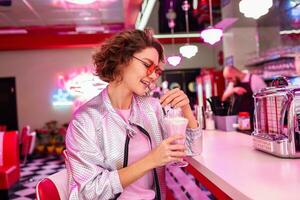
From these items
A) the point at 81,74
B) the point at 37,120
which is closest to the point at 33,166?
the point at 37,120

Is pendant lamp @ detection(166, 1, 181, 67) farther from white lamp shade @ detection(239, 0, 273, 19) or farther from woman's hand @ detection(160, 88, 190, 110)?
woman's hand @ detection(160, 88, 190, 110)

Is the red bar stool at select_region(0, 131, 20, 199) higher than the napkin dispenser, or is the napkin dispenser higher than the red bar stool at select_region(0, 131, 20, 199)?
the napkin dispenser

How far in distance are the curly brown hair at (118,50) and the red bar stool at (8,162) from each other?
3181 millimetres

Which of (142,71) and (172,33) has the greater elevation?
(172,33)

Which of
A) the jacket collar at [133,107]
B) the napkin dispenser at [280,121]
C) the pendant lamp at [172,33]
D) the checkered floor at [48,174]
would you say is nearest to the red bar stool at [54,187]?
the jacket collar at [133,107]

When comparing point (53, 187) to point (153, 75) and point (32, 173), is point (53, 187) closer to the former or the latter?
point (153, 75)

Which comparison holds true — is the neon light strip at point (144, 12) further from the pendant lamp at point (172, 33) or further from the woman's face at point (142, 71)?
the woman's face at point (142, 71)

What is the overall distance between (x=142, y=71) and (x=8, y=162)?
11.9 ft

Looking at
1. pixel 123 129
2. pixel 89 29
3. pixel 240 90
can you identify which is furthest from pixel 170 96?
pixel 89 29

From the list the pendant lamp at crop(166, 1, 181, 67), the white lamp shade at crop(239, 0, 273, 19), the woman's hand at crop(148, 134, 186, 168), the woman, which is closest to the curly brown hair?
the woman

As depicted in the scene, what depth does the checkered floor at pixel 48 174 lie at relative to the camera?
2.67 meters

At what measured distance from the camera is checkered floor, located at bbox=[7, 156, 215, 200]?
2670 millimetres

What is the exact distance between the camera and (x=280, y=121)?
1.81 meters

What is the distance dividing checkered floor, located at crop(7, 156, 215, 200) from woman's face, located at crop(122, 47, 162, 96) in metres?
1.27
